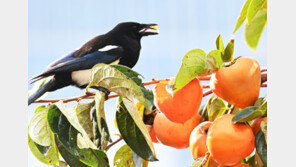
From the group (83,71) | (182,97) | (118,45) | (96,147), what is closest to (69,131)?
(96,147)

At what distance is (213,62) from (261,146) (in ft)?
0.37

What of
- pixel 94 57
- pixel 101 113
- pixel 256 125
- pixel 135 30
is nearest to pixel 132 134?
pixel 101 113

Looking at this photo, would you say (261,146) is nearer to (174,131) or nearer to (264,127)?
(264,127)

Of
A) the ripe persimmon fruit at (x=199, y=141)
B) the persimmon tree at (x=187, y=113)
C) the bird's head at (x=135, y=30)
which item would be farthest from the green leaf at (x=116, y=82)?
the bird's head at (x=135, y=30)

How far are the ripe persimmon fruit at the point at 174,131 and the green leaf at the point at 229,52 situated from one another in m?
0.10

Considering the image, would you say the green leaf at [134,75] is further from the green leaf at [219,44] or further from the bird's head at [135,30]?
the bird's head at [135,30]

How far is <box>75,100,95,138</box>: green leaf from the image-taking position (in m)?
0.56

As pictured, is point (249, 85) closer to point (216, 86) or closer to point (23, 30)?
point (216, 86)

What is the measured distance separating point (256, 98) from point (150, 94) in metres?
0.14

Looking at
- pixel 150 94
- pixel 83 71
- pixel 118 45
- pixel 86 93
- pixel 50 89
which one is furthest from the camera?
pixel 118 45

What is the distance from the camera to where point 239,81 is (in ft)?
1.63

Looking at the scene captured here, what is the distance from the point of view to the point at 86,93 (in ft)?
1.91

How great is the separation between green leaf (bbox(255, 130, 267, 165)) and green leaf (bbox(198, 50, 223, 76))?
0.30ft

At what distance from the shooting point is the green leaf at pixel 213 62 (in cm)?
49
